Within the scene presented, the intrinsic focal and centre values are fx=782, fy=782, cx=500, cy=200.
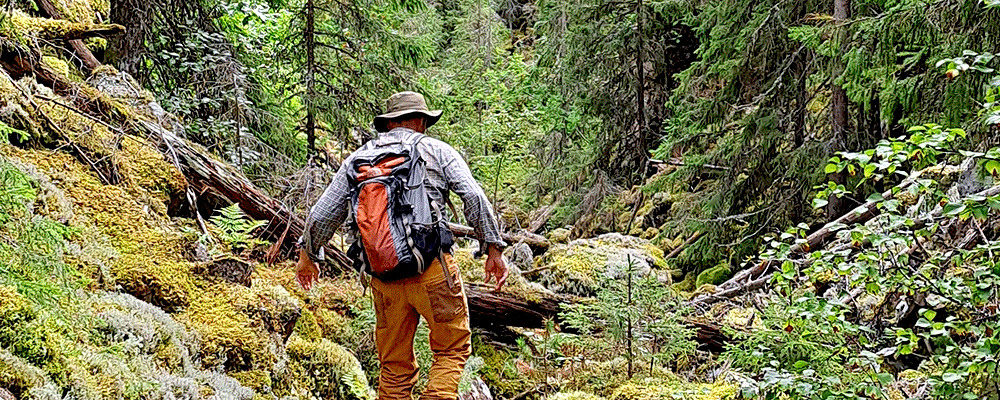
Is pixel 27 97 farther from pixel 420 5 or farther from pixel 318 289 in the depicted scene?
pixel 420 5

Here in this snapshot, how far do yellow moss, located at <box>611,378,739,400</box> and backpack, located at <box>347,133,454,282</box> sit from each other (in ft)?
6.85

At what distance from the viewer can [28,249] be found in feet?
10.1

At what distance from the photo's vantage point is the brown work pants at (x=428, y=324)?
13.3 feet

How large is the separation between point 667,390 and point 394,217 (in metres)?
2.50

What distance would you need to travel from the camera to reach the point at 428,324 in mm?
4156

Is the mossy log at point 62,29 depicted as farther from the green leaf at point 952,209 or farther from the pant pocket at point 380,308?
the green leaf at point 952,209

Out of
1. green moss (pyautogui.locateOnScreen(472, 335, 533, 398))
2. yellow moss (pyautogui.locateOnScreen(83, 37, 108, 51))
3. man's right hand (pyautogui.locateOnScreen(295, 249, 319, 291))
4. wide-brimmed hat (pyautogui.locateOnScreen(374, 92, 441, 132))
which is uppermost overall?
wide-brimmed hat (pyautogui.locateOnScreen(374, 92, 441, 132))

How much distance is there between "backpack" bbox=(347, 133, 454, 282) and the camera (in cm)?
385

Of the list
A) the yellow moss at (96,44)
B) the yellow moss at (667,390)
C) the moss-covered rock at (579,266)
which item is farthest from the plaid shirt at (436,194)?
the yellow moss at (96,44)

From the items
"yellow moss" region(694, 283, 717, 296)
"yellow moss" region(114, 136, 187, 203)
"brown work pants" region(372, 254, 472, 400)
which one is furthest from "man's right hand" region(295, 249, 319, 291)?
"yellow moss" region(694, 283, 717, 296)

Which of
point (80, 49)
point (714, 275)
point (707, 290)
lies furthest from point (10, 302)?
point (714, 275)

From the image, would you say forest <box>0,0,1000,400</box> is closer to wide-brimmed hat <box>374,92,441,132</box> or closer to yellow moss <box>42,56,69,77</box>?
yellow moss <box>42,56,69,77</box>

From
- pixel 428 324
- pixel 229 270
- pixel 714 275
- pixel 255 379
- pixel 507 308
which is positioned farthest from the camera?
pixel 714 275

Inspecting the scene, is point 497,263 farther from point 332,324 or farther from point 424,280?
point 332,324
